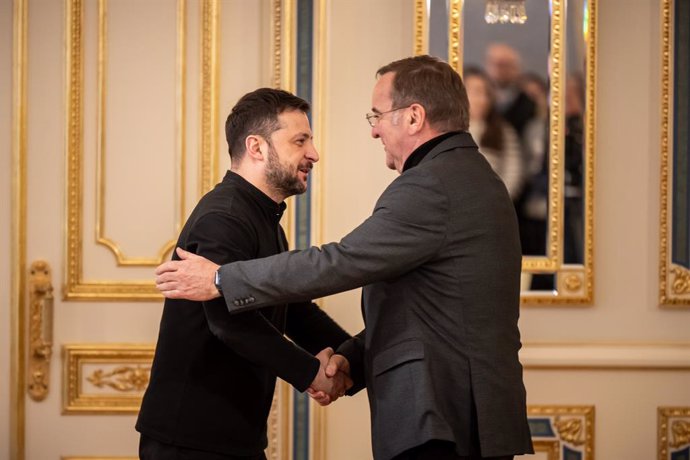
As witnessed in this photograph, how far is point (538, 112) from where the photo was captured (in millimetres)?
3660

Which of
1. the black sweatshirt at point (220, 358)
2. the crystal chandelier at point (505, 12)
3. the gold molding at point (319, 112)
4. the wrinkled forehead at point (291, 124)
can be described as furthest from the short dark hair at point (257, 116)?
the crystal chandelier at point (505, 12)

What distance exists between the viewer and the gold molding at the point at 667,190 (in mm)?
3699

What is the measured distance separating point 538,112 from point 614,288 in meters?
0.71

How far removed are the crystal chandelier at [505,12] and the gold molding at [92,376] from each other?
5.66ft

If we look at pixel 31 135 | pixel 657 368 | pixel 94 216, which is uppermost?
pixel 31 135

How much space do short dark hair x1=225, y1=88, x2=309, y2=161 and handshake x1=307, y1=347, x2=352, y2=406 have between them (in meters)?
0.57

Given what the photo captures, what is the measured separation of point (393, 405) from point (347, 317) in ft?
4.82

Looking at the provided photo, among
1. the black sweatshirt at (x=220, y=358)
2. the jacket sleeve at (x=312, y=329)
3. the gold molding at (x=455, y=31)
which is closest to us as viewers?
the black sweatshirt at (x=220, y=358)

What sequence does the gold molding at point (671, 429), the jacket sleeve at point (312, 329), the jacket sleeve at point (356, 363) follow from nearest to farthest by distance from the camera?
the jacket sleeve at point (356, 363) < the jacket sleeve at point (312, 329) < the gold molding at point (671, 429)

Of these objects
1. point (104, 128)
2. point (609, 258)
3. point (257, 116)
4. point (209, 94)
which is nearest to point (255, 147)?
point (257, 116)

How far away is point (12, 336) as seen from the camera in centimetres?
377

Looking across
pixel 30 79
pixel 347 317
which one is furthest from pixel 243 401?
pixel 30 79

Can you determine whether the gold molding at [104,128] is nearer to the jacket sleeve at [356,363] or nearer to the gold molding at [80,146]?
the gold molding at [80,146]

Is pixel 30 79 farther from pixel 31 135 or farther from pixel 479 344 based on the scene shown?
pixel 479 344
